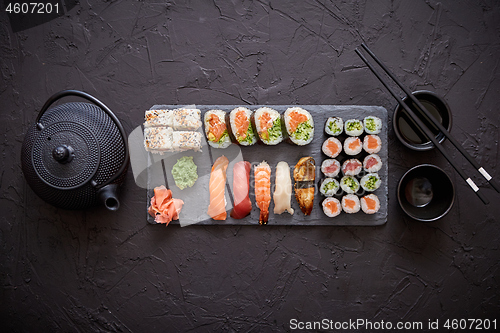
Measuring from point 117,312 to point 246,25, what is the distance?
8.42 feet

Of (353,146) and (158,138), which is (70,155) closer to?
(158,138)

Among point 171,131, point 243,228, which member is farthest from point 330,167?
point 171,131

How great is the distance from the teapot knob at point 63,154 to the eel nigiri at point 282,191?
55.5 inches

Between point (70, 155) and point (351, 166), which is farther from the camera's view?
point (351, 166)

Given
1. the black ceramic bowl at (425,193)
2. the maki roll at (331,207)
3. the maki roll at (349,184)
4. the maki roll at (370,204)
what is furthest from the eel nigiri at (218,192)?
the black ceramic bowl at (425,193)

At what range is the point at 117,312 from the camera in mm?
2445

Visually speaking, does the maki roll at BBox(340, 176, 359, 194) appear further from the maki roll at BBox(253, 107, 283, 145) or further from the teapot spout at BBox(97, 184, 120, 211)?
the teapot spout at BBox(97, 184, 120, 211)

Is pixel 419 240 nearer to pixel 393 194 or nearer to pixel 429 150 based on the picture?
pixel 393 194

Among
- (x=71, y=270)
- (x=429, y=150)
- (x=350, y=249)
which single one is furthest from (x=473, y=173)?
(x=71, y=270)

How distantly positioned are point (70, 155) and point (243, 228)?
1318mm

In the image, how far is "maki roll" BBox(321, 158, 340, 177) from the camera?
2324mm

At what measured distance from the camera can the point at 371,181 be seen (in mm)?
2326

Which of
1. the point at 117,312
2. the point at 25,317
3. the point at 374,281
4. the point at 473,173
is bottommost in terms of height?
the point at 25,317

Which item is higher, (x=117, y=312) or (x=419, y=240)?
(x=419, y=240)
